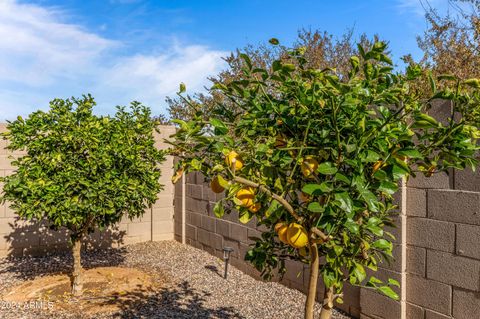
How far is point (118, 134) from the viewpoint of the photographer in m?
3.95

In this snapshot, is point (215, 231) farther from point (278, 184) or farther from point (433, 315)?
point (278, 184)

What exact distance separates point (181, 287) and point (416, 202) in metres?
2.39

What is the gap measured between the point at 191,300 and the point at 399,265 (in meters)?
1.85

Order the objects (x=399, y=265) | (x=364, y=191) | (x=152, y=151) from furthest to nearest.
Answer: (x=152, y=151) < (x=399, y=265) < (x=364, y=191)

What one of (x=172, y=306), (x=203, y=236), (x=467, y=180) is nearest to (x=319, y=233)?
(x=467, y=180)

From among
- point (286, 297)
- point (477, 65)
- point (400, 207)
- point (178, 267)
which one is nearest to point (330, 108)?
point (400, 207)

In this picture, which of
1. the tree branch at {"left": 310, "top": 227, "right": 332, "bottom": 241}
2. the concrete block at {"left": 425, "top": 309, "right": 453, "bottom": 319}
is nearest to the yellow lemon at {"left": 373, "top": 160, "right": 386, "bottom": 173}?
the tree branch at {"left": 310, "top": 227, "right": 332, "bottom": 241}

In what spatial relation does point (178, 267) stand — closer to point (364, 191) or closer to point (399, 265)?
point (399, 265)

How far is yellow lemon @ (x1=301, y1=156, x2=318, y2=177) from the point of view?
1314mm

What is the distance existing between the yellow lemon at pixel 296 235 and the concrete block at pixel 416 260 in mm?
1841

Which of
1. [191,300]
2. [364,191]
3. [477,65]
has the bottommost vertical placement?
[191,300]

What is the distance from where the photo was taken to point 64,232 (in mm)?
5887

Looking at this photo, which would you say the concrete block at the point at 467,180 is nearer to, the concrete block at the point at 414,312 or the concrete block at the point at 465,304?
the concrete block at the point at 465,304

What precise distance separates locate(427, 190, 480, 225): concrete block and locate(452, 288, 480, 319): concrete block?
44 centimetres
